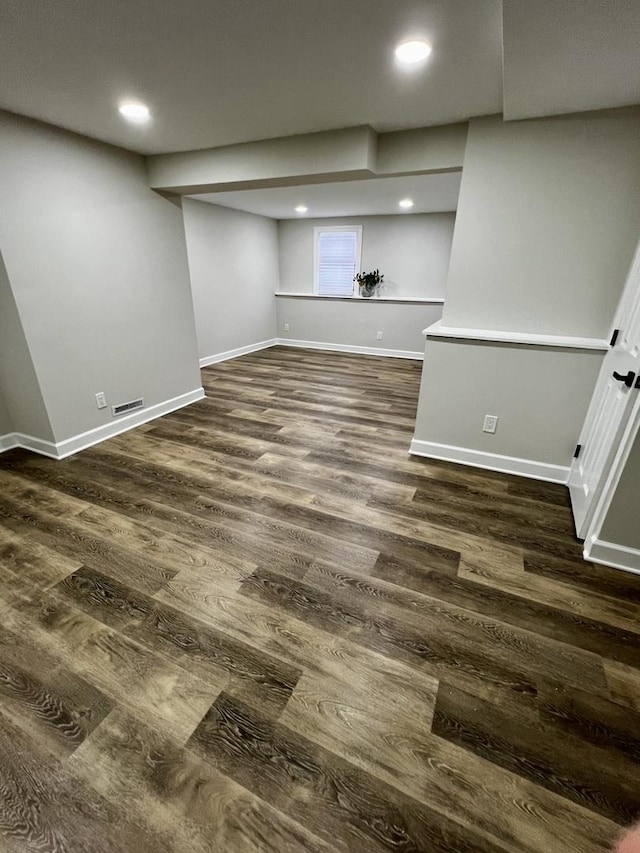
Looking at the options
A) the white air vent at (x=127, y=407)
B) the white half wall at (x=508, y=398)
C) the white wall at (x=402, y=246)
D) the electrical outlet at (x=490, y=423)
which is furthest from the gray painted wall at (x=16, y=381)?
the white wall at (x=402, y=246)

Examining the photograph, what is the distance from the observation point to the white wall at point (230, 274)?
497cm

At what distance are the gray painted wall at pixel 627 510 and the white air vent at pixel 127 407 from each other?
3543 millimetres

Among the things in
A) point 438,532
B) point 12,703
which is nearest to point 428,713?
point 438,532

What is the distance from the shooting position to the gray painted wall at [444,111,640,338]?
80.0 inches

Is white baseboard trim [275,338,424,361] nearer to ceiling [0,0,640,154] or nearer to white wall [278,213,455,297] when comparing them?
white wall [278,213,455,297]

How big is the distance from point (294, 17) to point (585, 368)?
228cm

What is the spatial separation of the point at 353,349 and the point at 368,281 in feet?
3.76

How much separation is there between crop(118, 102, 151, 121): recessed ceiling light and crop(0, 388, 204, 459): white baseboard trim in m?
2.18

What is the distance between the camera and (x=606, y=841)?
0.94 m

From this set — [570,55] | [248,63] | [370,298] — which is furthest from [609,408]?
[370,298]

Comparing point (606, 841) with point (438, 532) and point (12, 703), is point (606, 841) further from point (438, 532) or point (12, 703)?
point (12, 703)

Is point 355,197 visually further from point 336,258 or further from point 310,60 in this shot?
point 310,60

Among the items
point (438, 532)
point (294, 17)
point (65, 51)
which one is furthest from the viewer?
point (438, 532)

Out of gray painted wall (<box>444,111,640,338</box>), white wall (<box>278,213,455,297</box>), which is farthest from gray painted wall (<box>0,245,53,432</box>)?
white wall (<box>278,213,455,297</box>)
